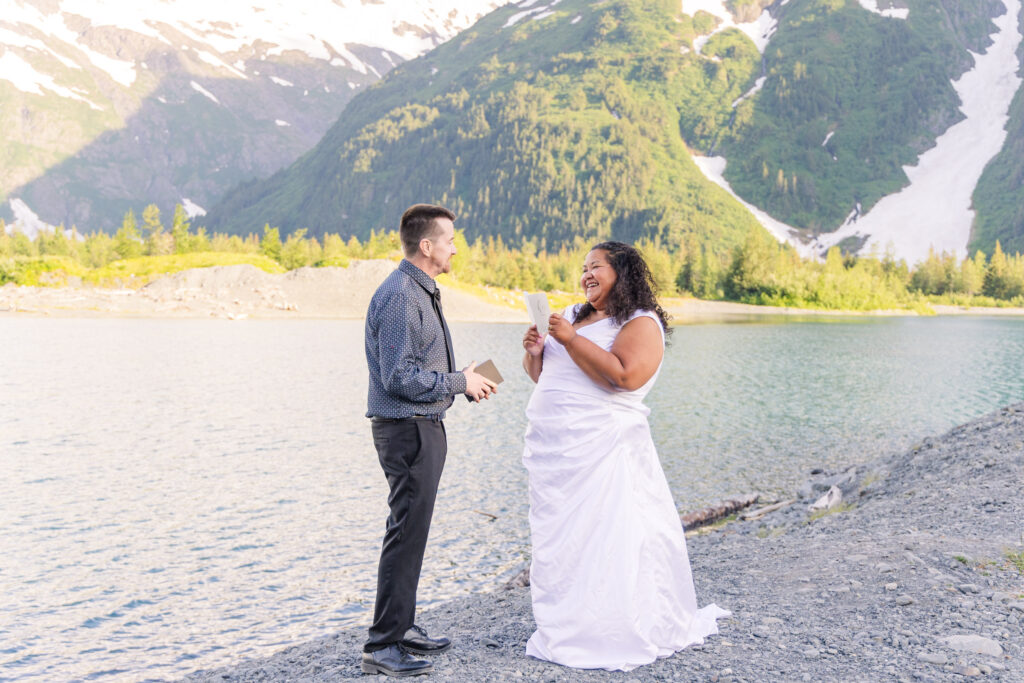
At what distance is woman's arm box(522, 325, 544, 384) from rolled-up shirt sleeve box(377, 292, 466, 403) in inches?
22.0

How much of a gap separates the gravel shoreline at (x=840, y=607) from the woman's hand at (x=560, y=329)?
2.36 meters

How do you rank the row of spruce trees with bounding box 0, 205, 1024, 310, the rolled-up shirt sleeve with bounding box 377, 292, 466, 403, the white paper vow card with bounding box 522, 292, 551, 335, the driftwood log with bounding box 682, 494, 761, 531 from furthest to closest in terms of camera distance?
the row of spruce trees with bounding box 0, 205, 1024, 310, the driftwood log with bounding box 682, 494, 761, 531, the white paper vow card with bounding box 522, 292, 551, 335, the rolled-up shirt sleeve with bounding box 377, 292, 466, 403

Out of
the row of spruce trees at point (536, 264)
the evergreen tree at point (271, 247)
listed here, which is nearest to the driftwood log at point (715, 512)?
the row of spruce trees at point (536, 264)

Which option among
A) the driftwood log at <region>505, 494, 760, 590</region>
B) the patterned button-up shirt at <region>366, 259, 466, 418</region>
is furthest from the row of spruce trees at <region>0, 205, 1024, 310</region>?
the patterned button-up shirt at <region>366, 259, 466, 418</region>

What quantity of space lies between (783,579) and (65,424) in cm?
2110

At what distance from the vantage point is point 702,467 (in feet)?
59.4

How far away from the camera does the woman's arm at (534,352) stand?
218 inches

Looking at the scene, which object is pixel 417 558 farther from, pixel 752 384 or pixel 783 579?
pixel 752 384

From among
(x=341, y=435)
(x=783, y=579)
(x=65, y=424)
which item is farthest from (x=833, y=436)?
(x=65, y=424)

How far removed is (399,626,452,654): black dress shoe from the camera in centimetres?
578

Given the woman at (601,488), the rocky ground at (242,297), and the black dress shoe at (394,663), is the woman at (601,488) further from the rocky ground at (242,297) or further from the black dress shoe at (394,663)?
the rocky ground at (242,297)

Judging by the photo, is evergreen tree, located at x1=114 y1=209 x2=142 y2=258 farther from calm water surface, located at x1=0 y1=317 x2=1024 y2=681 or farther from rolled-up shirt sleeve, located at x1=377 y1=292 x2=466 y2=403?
rolled-up shirt sleeve, located at x1=377 y1=292 x2=466 y2=403

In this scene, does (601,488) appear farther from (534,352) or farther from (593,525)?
(534,352)

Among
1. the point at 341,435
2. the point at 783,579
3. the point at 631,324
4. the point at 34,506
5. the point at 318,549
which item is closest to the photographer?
the point at 631,324
